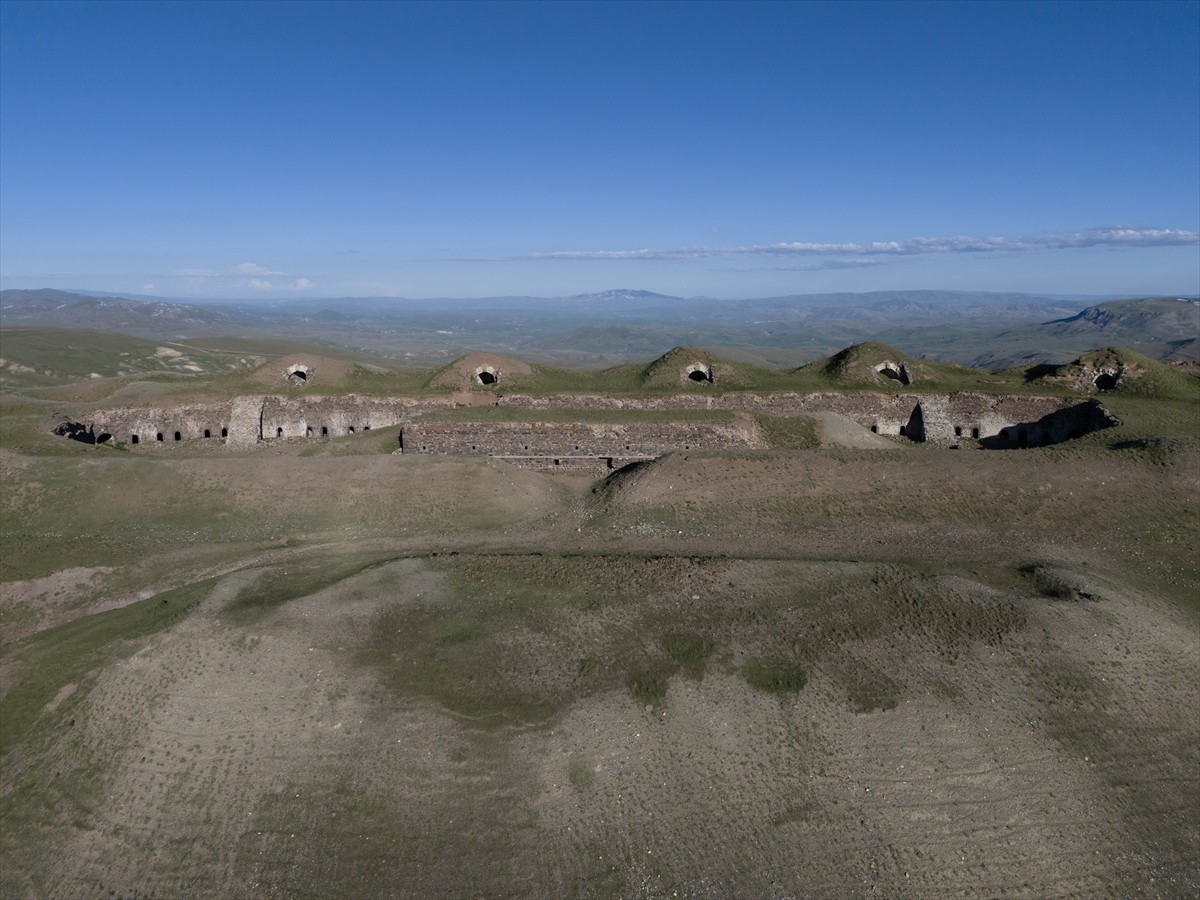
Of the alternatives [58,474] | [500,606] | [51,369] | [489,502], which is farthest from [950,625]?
[51,369]

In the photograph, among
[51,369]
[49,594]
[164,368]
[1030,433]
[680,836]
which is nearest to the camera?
[680,836]

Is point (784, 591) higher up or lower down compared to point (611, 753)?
higher up

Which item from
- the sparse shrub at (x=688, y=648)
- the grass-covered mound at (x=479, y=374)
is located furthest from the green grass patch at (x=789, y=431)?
the sparse shrub at (x=688, y=648)

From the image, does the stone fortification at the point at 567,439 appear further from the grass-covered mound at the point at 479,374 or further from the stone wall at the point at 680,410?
the grass-covered mound at the point at 479,374

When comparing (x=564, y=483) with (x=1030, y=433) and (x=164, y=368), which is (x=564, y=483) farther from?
(x=164, y=368)

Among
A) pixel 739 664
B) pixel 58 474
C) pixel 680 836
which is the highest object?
pixel 58 474
